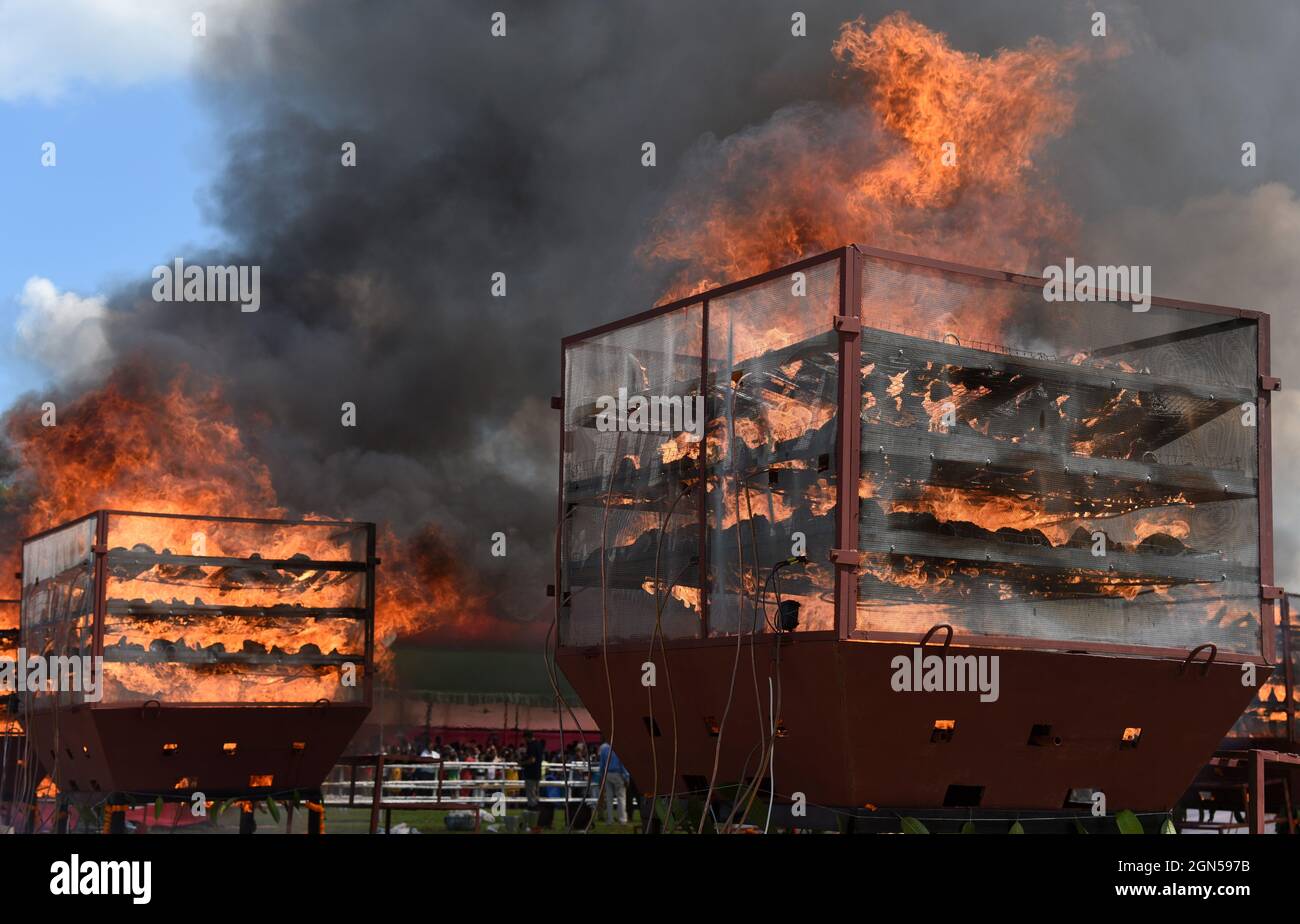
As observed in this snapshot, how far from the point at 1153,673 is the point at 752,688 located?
11.4 ft

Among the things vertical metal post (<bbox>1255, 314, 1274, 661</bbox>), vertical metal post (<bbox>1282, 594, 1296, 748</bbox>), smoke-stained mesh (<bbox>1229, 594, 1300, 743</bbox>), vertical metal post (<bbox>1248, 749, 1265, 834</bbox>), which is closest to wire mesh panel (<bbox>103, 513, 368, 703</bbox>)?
vertical metal post (<bbox>1248, 749, 1265, 834</bbox>)

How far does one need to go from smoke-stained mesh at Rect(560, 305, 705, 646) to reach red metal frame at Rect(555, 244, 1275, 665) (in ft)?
0.83

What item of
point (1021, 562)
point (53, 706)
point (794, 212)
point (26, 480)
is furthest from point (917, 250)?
point (26, 480)

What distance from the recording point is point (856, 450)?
12812 millimetres

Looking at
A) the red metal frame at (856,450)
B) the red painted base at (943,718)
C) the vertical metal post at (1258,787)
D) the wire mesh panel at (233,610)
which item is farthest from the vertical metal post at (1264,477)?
the wire mesh panel at (233,610)

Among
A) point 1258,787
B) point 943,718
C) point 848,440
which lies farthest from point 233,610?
point 1258,787

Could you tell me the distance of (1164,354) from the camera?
14.4 meters

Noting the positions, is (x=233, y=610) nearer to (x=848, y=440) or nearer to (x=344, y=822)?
(x=848, y=440)

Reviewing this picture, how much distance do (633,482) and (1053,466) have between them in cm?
408

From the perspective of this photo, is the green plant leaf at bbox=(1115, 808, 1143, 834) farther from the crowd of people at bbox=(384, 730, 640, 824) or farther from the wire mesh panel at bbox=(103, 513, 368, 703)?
the wire mesh panel at bbox=(103, 513, 368, 703)

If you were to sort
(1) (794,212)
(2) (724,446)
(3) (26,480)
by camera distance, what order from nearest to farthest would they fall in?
(2) (724,446)
(1) (794,212)
(3) (26,480)
